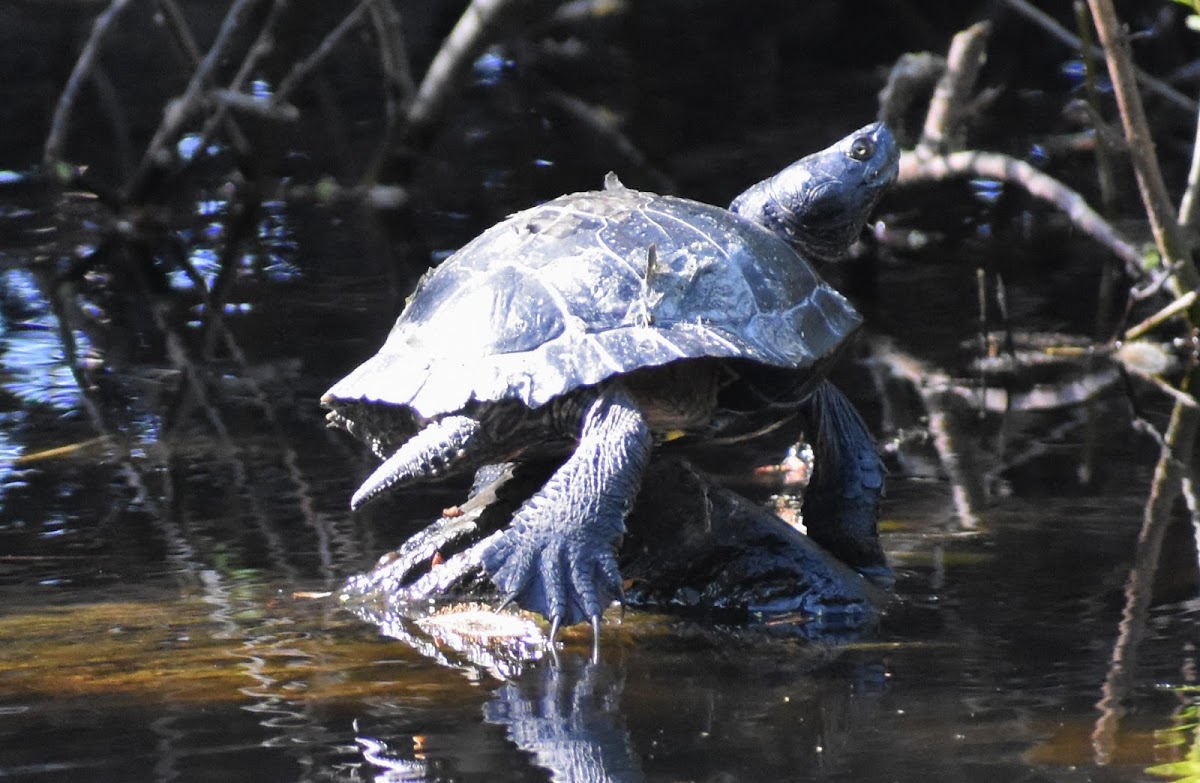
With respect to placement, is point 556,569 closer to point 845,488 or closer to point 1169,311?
point 845,488

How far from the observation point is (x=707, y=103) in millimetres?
12555

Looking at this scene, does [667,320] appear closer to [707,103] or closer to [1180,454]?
[1180,454]

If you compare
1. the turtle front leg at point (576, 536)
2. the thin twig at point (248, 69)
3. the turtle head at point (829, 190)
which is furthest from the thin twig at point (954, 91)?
the turtle front leg at point (576, 536)

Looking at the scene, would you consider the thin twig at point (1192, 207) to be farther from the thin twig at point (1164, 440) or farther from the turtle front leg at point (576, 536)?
the turtle front leg at point (576, 536)

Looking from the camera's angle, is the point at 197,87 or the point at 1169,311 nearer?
the point at 1169,311

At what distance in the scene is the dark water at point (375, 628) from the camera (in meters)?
2.27

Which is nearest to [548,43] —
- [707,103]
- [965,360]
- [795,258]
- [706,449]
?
[707,103]

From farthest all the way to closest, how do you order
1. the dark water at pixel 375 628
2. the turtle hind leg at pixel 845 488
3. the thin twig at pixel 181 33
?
the thin twig at pixel 181 33 → the turtle hind leg at pixel 845 488 → the dark water at pixel 375 628

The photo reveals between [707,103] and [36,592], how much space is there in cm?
997

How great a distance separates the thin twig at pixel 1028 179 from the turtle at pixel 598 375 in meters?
2.91

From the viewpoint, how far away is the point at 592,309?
2.99m

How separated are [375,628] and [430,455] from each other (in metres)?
0.34

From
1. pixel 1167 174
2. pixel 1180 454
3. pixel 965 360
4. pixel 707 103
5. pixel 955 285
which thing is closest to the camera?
pixel 1180 454

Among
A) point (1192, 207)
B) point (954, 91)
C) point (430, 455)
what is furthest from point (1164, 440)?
point (430, 455)
